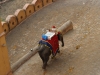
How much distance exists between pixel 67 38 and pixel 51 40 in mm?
2099

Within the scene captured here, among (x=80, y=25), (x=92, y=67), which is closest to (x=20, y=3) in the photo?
(x=80, y=25)

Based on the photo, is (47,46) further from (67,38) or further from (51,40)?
(67,38)

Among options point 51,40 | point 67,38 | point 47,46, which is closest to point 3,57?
point 47,46

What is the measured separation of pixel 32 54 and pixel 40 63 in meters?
0.66

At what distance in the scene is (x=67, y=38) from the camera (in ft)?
30.0

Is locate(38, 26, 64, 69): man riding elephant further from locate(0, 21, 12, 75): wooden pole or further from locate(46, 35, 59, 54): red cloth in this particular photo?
locate(0, 21, 12, 75): wooden pole

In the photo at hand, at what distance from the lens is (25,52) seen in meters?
8.66

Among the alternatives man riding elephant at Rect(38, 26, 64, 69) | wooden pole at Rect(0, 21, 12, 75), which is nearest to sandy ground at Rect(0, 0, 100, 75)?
man riding elephant at Rect(38, 26, 64, 69)

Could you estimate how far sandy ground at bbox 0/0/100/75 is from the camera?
23.6 feet

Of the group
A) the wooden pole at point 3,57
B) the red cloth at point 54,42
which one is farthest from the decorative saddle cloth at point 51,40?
→ the wooden pole at point 3,57

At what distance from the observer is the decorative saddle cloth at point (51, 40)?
709 centimetres

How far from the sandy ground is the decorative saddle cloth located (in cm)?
56

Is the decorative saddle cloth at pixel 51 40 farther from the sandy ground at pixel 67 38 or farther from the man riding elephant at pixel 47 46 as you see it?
the sandy ground at pixel 67 38

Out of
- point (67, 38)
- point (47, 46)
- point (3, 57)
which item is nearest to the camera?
point (3, 57)
